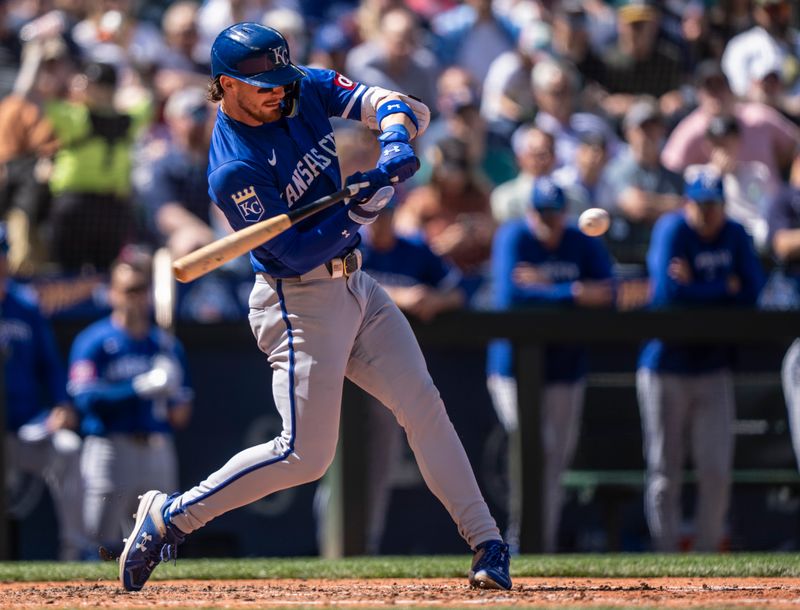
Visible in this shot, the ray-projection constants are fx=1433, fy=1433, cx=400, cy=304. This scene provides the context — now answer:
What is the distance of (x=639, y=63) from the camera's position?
9.87 m

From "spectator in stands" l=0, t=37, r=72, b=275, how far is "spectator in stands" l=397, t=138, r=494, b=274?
2.07 m

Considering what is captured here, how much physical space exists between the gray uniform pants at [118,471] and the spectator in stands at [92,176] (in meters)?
1.19

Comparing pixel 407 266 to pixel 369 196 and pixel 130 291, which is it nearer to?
pixel 130 291

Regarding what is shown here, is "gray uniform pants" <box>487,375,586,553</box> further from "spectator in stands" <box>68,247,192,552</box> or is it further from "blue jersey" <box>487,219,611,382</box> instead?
"spectator in stands" <box>68,247,192,552</box>

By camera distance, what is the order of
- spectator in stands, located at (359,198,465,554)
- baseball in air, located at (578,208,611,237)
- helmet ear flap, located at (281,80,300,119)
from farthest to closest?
spectator in stands, located at (359,198,465,554)
baseball in air, located at (578,208,611,237)
helmet ear flap, located at (281,80,300,119)

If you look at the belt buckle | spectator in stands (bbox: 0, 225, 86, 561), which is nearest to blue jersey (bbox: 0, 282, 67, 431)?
spectator in stands (bbox: 0, 225, 86, 561)

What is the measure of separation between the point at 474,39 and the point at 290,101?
5709mm

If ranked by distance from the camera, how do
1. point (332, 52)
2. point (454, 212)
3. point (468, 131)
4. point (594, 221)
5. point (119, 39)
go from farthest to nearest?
point (119, 39) → point (332, 52) → point (468, 131) → point (454, 212) → point (594, 221)

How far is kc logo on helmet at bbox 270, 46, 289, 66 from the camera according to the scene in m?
4.32

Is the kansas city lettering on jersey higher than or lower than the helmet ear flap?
lower

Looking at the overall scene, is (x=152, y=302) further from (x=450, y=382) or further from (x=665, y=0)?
(x=665, y=0)

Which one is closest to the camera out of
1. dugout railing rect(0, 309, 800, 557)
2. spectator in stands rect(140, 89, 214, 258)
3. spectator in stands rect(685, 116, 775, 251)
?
dugout railing rect(0, 309, 800, 557)

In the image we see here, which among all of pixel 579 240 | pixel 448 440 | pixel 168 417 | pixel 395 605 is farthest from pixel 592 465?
pixel 395 605

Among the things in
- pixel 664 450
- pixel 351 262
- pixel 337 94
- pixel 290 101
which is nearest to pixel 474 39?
pixel 664 450
